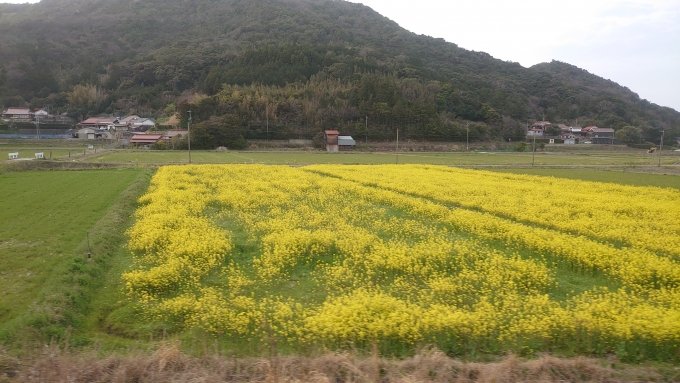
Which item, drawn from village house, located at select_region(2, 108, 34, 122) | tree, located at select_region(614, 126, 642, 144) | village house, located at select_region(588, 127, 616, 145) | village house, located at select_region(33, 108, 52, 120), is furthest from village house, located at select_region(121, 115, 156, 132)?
tree, located at select_region(614, 126, 642, 144)

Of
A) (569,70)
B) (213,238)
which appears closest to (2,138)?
(213,238)

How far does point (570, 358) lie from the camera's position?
15.8 ft

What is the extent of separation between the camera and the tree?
68.7 metres

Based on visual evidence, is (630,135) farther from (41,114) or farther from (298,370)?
(41,114)

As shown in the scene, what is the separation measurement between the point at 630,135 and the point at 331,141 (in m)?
52.3

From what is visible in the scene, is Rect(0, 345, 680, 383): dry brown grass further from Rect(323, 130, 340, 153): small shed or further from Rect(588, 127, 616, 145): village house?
Rect(588, 127, 616, 145): village house

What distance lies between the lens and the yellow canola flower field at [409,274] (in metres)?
5.28

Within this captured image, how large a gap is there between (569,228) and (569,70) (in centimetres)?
13153

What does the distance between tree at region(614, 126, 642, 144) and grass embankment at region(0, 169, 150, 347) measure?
7770 cm

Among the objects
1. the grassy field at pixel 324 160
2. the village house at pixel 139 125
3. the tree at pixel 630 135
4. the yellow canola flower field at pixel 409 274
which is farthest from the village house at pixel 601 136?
the village house at pixel 139 125

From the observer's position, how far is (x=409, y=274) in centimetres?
755

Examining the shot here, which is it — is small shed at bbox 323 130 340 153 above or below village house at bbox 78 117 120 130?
below

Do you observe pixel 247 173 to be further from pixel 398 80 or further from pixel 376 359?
pixel 398 80

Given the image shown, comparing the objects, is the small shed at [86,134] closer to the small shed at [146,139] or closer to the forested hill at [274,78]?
the small shed at [146,139]
